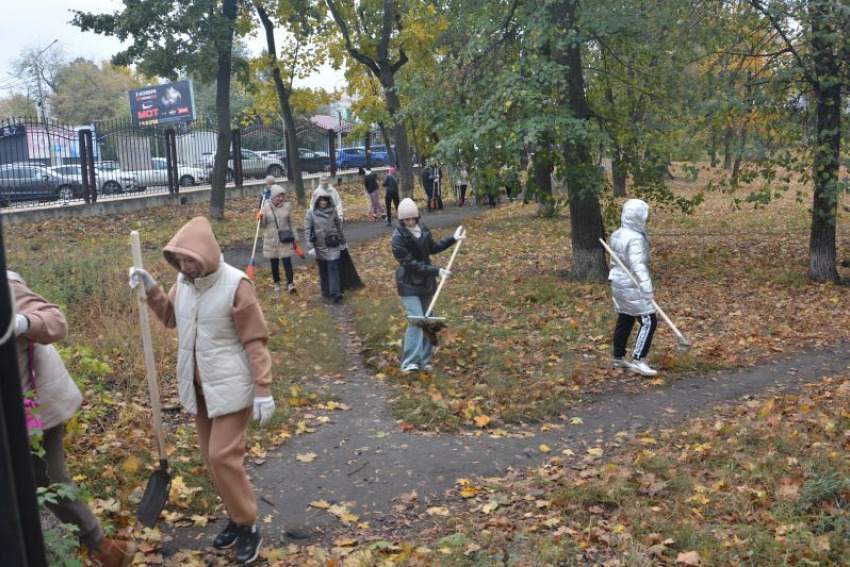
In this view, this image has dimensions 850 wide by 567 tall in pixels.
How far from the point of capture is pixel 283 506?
570 centimetres

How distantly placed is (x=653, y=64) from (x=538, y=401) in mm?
8539

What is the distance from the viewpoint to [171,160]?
2522 centimetres

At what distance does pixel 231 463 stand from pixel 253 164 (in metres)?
26.9

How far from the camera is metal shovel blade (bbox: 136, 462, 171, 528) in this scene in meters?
4.88

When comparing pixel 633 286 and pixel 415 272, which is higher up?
pixel 415 272

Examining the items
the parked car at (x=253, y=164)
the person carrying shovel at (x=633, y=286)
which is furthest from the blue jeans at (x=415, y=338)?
the parked car at (x=253, y=164)

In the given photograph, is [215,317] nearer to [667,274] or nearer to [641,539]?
[641,539]

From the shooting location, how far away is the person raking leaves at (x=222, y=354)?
15.3ft

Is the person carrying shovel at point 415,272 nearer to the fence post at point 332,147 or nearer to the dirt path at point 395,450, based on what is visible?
the dirt path at point 395,450

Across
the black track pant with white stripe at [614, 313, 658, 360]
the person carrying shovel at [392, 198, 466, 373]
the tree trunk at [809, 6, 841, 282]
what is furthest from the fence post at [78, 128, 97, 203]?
the tree trunk at [809, 6, 841, 282]

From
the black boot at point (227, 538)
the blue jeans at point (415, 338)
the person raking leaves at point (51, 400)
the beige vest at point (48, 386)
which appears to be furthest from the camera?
the blue jeans at point (415, 338)

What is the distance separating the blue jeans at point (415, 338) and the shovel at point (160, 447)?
4.00 metres

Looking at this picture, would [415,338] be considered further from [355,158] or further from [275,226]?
[355,158]

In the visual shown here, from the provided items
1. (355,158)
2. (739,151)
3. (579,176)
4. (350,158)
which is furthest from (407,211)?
(355,158)
